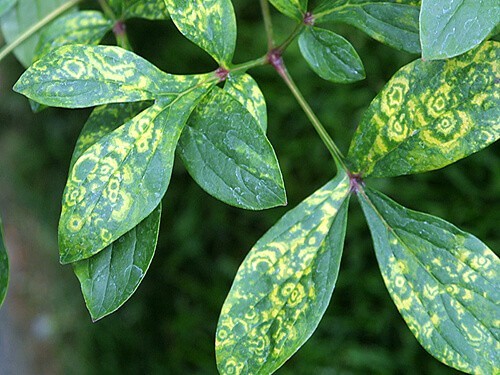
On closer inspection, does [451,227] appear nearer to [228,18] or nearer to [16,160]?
[228,18]

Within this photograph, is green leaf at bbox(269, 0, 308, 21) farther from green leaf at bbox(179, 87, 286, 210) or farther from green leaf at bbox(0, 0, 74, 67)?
green leaf at bbox(0, 0, 74, 67)

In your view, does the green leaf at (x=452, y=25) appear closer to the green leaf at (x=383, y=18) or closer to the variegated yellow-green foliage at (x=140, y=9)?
the green leaf at (x=383, y=18)

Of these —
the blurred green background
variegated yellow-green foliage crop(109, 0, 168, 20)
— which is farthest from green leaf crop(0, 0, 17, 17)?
the blurred green background

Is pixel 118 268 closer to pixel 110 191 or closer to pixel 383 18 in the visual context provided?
pixel 110 191

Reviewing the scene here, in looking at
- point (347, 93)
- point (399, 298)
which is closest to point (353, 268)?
point (347, 93)

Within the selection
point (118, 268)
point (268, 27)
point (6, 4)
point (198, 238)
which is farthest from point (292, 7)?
point (198, 238)

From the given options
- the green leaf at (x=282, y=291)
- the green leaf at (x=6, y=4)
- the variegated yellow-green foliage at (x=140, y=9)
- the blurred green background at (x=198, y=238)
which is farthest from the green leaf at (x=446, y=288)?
the blurred green background at (x=198, y=238)
